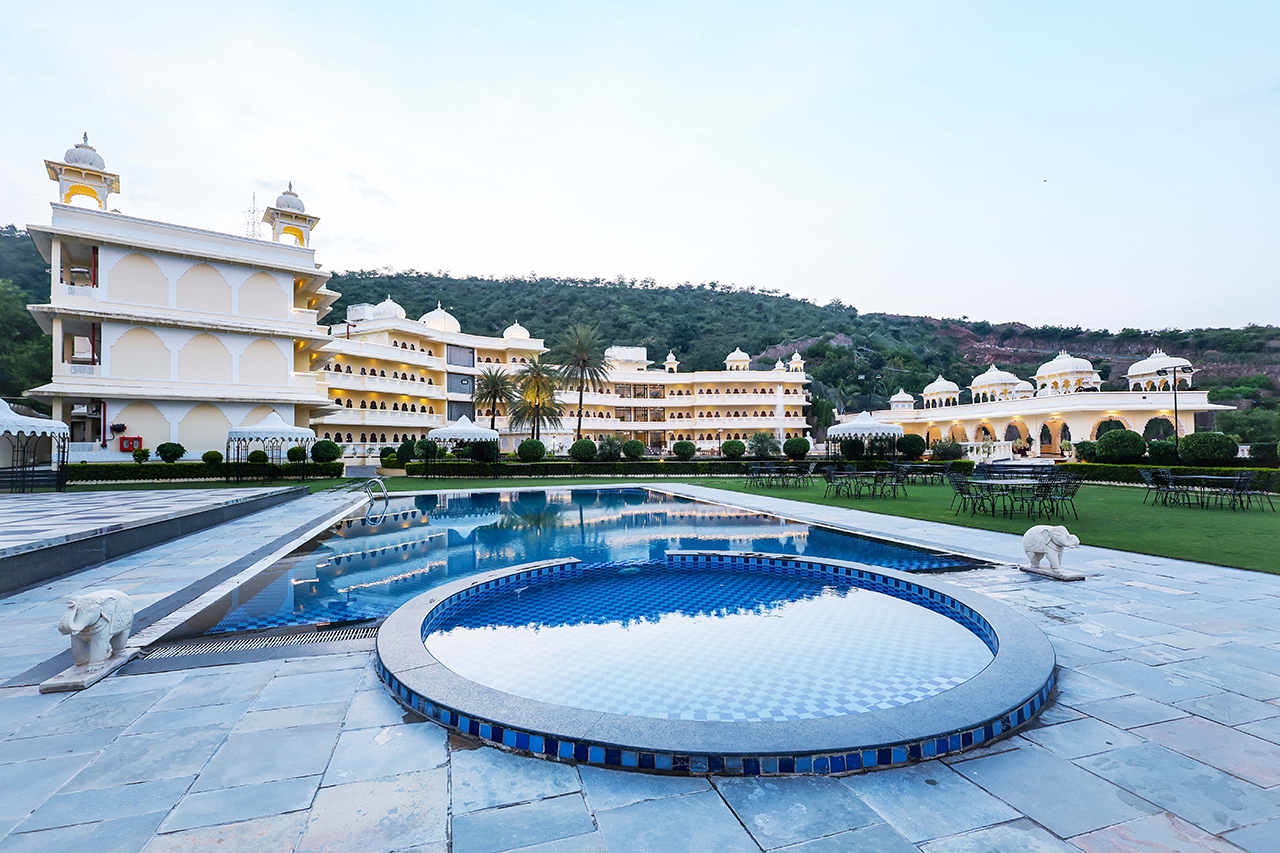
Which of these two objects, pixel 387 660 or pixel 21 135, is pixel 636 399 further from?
pixel 387 660

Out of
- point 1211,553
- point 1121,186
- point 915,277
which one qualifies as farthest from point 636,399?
point 1211,553

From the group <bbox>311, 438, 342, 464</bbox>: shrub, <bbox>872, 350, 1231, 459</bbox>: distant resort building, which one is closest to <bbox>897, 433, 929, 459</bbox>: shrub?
<bbox>872, 350, 1231, 459</bbox>: distant resort building

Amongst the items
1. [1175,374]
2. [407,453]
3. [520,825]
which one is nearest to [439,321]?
[407,453]

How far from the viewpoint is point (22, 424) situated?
16219 mm

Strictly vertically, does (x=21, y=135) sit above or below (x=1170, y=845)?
above

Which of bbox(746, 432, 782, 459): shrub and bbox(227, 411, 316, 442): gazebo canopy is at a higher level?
bbox(227, 411, 316, 442): gazebo canopy

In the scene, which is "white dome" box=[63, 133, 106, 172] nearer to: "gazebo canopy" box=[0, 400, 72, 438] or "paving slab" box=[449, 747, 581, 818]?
"gazebo canopy" box=[0, 400, 72, 438]

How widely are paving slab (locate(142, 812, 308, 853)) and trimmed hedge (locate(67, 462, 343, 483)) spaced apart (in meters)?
25.7

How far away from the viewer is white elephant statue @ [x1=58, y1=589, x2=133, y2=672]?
3.80m

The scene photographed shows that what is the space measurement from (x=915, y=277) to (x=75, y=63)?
54.0 meters

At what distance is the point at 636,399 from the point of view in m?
52.1

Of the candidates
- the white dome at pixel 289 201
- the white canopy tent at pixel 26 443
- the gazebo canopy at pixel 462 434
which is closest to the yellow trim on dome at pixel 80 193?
the white dome at pixel 289 201

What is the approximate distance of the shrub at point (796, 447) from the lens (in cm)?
3334

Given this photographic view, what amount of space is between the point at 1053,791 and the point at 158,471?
29.9 metres
